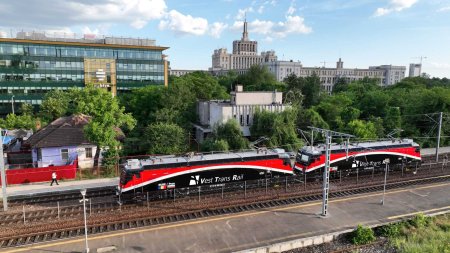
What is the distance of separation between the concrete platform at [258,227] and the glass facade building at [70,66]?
6434 cm

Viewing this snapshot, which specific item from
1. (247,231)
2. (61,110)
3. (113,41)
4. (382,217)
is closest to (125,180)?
(247,231)

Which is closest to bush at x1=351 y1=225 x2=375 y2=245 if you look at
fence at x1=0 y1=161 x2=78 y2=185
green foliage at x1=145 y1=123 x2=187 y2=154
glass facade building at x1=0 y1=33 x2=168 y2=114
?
green foliage at x1=145 y1=123 x2=187 y2=154

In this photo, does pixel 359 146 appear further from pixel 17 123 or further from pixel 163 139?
pixel 17 123

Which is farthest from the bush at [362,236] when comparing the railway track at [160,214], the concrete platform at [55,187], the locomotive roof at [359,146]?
the concrete platform at [55,187]

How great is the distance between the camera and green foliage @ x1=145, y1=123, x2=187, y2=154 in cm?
3719

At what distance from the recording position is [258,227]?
2006 cm

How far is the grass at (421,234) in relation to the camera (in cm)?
1777

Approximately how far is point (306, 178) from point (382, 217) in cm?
822

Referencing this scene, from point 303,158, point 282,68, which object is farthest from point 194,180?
point 282,68

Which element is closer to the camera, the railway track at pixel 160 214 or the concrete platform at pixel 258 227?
the concrete platform at pixel 258 227

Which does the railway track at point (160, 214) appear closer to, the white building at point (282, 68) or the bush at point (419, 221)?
the bush at point (419, 221)

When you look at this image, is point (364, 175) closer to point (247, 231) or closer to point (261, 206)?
point (261, 206)

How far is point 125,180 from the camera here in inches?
864

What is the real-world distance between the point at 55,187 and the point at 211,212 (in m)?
15.7
